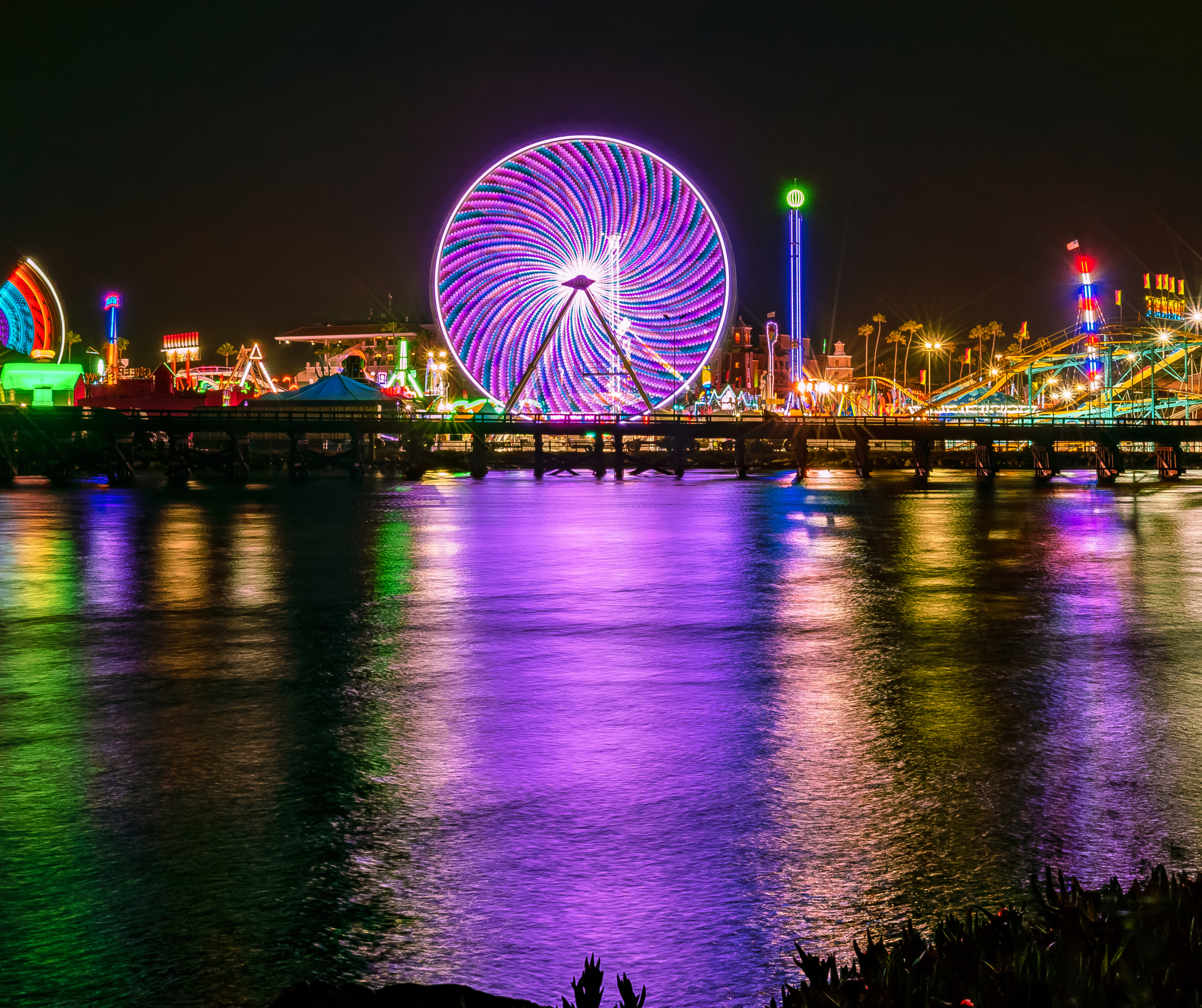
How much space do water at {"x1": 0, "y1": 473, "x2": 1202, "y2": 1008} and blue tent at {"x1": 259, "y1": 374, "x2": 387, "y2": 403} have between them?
275 feet

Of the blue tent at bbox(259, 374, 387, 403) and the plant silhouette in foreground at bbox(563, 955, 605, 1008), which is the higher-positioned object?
the blue tent at bbox(259, 374, 387, 403)

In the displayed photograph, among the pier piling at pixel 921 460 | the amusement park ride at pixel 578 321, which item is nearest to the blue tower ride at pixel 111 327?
the amusement park ride at pixel 578 321

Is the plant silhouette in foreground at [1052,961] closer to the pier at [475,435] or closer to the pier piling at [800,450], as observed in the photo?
the pier at [475,435]

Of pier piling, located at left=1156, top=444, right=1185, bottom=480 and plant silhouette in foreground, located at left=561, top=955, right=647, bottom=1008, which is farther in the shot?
pier piling, located at left=1156, top=444, right=1185, bottom=480

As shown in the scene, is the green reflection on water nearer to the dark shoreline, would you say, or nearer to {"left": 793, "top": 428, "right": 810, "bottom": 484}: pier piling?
the dark shoreline

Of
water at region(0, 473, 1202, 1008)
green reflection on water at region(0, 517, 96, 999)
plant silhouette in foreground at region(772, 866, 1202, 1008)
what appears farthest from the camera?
water at region(0, 473, 1202, 1008)

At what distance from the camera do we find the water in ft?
17.1

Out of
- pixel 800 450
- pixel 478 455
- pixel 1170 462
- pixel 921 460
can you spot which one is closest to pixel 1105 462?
pixel 921 460

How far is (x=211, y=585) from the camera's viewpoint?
1978 cm

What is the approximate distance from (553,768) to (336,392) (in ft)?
326

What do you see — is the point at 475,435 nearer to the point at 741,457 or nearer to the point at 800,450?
the point at 741,457

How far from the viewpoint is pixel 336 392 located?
104562 mm

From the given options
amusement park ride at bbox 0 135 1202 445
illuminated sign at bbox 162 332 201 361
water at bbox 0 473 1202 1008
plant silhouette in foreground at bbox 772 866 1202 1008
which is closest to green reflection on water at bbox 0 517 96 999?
water at bbox 0 473 1202 1008

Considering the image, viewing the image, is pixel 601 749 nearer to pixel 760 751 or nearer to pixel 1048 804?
pixel 760 751
